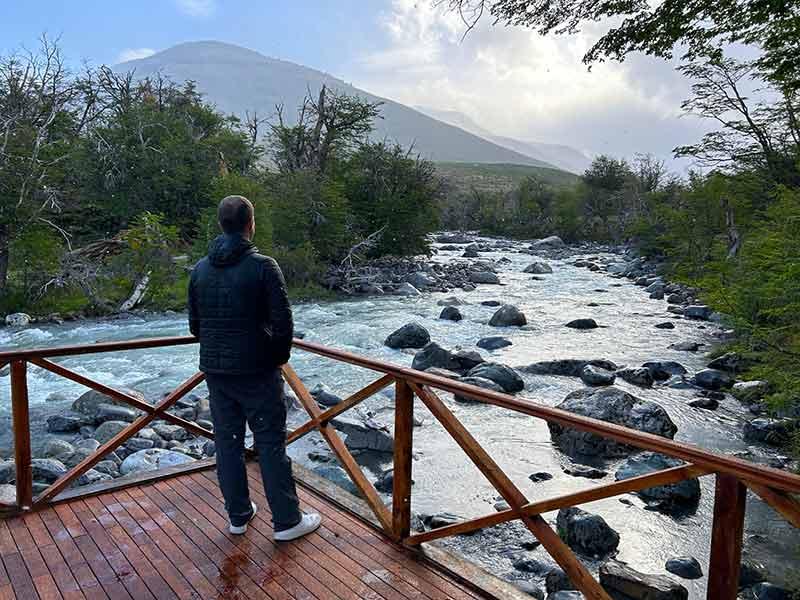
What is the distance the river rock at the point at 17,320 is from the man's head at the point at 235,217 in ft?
49.7

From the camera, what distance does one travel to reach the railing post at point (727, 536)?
6.86 feet

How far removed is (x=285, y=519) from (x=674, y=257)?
25272 millimetres

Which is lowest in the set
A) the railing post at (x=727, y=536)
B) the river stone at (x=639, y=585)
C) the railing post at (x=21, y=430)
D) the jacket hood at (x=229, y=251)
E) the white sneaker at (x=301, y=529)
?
the river stone at (x=639, y=585)

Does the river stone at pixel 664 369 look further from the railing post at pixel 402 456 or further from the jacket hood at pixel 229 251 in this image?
the jacket hood at pixel 229 251

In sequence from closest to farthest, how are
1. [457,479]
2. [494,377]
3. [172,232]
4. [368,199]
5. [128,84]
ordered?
[457,479]
[494,377]
[172,232]
[368,199]
[128,84]

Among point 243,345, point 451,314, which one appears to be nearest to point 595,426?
point 243,345

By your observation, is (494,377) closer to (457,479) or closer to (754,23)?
(457,479)

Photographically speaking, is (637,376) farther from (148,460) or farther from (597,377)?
(148,460)

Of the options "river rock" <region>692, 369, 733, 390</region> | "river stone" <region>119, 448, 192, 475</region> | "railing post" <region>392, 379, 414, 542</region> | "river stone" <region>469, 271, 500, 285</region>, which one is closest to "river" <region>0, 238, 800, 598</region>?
"river rock" <region>692, 369, 733, 390</region>

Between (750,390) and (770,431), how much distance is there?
1.74 m

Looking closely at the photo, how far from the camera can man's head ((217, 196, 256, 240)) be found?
333 cm

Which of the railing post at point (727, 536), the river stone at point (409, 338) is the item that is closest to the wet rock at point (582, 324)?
the river stone at point (409, 338)

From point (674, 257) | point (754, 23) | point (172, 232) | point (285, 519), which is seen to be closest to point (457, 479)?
point (285, 519)

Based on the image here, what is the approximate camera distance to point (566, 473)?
7.24 meters
